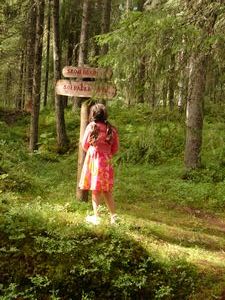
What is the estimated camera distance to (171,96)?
648 centimetres

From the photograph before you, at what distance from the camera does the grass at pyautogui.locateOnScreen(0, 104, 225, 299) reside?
700 centimetres

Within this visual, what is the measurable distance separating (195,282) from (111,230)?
1.43 metres

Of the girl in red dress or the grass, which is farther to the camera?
the girl in red dress

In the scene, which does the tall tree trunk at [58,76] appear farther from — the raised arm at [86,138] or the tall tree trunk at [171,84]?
the tall tree trunk at [171,84]

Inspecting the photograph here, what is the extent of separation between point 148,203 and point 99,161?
3.76 m

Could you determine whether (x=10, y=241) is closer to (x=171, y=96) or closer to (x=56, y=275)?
(x=56, y=275)

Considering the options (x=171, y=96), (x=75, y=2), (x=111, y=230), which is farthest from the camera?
(x=75, y=2)

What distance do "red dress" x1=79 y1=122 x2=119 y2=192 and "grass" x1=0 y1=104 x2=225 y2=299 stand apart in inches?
11.8

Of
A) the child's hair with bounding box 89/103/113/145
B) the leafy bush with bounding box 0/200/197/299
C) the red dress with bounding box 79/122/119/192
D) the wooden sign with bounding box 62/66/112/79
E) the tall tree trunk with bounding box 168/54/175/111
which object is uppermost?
the wooden sign with bounding box 62/66/112/79

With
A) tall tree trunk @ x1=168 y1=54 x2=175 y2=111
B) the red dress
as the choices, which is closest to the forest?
tall tree trunk @ x1=168 y1=54 x2=175 y2=111

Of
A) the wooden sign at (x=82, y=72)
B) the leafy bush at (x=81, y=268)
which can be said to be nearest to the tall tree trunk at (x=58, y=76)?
the wooden sign at (x=82, y=72)

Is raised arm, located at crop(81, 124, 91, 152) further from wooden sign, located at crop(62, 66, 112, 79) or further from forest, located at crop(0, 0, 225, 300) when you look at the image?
wooden sign, located at crop(62, 66, 112, 79)

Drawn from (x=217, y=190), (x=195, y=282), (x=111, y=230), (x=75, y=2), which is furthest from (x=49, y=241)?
(x=75, y=2)

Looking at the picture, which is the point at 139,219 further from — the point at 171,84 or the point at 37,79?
the point at 37,79
